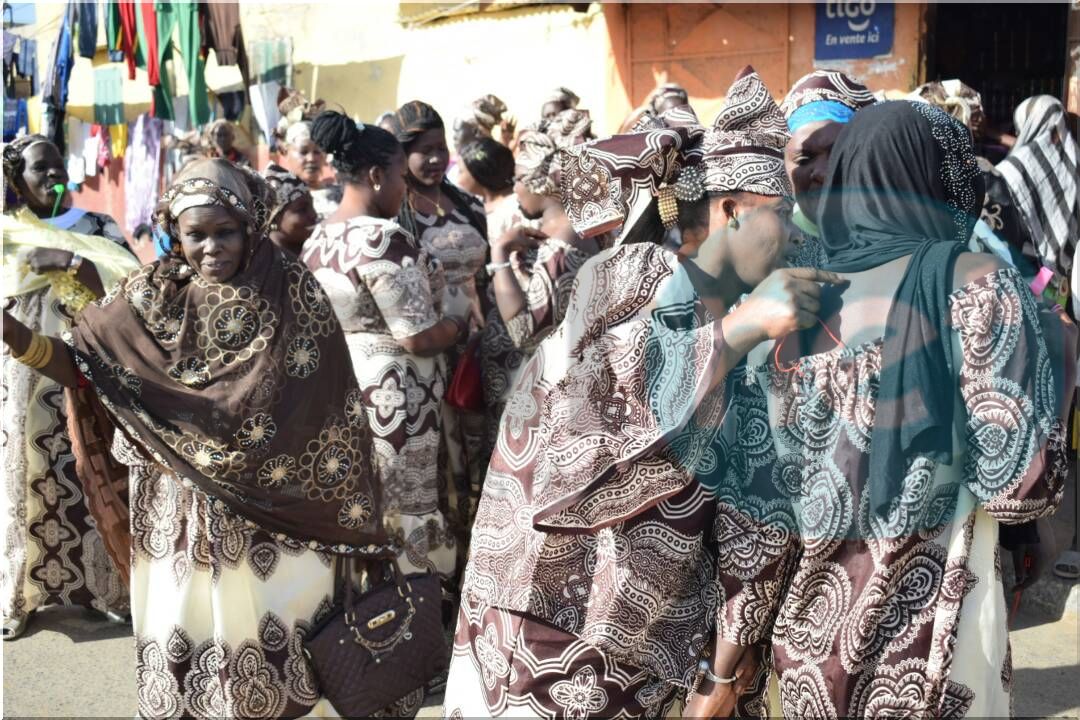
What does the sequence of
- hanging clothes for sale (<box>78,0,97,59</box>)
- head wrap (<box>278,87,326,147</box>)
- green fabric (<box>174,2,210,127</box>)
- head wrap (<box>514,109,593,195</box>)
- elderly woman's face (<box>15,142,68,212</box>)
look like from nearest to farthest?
head wrap (<box>514,109,593,195</box>), elderly woman's face (<box>15,142,68,212</box>), head wrap (<box>278,87,326,147</box>), green fabric (<box>174,2,210,127</box>), hanging clothes for sale (<box>78,0,97,59</box>)

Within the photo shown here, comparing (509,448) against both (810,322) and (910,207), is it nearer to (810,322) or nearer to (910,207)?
(810,322)

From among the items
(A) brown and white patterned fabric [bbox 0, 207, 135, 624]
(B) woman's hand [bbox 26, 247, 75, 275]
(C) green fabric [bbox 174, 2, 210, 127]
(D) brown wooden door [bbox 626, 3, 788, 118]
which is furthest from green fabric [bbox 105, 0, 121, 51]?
(B) woman's hand [bbox 26, 247, 75, 275]

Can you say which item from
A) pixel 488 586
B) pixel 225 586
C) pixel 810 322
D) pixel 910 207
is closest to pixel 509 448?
pixel 488 586

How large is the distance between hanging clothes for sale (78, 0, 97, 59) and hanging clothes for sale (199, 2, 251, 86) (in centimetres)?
170

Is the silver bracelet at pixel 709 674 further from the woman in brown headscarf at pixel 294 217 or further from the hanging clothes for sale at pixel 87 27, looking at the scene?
the hanging clothes for sale at pixel 87 27

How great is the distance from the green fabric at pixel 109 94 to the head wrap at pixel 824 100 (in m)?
12.9

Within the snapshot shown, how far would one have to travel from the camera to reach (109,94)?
14.9 meters

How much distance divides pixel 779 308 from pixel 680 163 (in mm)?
515

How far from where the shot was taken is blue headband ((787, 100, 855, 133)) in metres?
3.57

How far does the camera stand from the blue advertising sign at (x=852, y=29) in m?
8.62

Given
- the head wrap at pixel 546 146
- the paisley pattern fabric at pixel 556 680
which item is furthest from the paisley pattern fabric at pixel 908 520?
the head wrap at pixel 546 146

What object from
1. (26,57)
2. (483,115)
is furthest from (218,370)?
(26,57)

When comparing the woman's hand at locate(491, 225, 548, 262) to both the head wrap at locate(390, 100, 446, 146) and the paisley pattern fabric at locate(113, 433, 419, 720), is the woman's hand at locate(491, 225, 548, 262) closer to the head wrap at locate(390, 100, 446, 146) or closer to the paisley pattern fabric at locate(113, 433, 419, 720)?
the head wrap at locate(390, 100, 446, 146)

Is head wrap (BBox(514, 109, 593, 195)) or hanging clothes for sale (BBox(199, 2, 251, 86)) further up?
hanging clothes for sale (BBox(199, 2, 251, 86))
